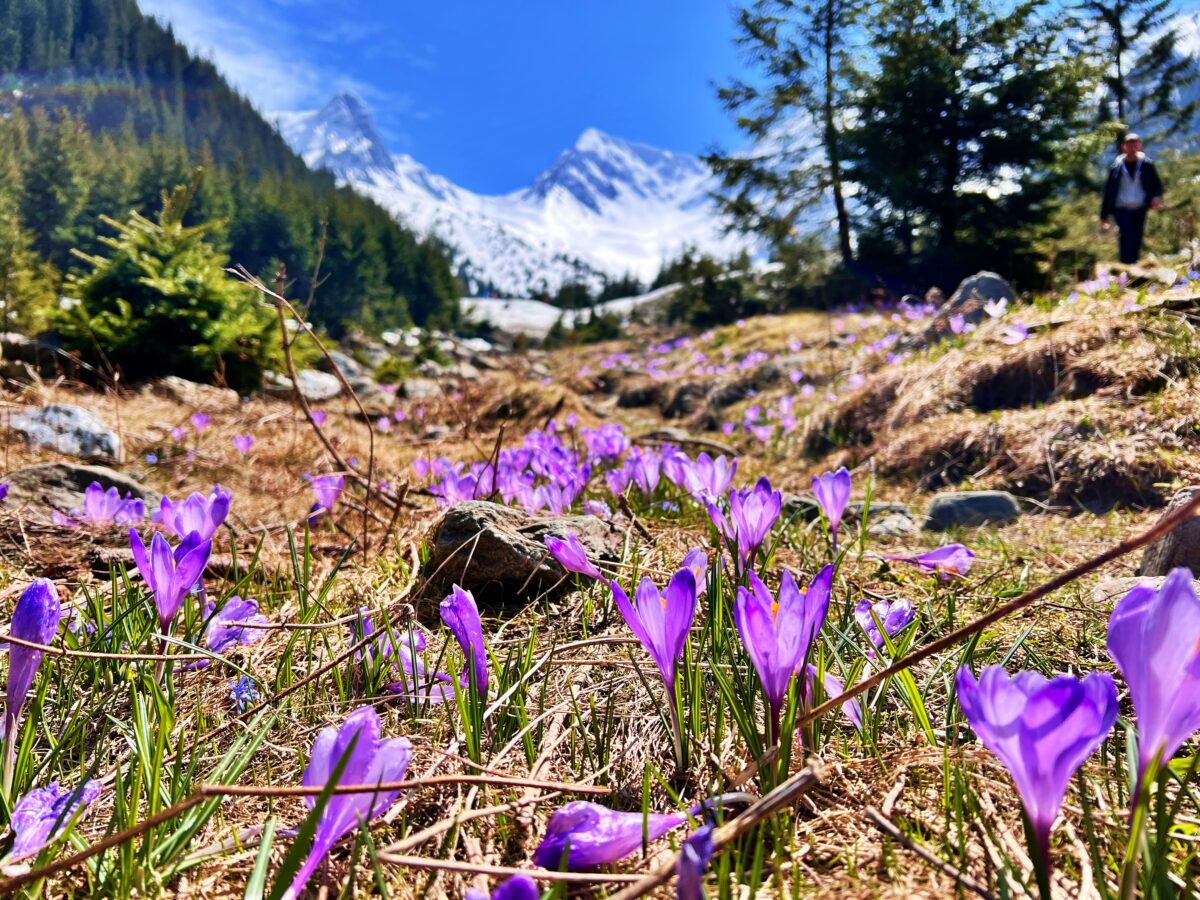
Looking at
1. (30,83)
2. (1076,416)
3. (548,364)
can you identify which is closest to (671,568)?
(1076,416)

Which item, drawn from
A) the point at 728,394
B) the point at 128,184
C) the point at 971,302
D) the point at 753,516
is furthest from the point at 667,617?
the point at 128,184

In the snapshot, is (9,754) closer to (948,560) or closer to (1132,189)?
(948,560)

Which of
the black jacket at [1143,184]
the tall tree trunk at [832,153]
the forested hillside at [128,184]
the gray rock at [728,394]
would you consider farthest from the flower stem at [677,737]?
the tall tree trunk at [832,153]

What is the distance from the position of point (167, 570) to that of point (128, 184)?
5234 centimetres

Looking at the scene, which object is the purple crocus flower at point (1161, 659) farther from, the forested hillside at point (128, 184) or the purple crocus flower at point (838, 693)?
the forested hillside at point (128, 184)

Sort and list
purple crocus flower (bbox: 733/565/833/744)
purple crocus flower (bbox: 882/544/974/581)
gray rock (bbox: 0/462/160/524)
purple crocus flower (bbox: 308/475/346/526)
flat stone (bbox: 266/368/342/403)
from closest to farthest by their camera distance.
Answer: purple crocus flower (bbox: 733/565/833/744)
purple crocus flower (bbox: 882/544/974/581)
purple crocus flower (bbox: 308/475/346/526)
gray rock (bbox: 0/462/160/524)
flat stone (bbox: 266/368/342/403)

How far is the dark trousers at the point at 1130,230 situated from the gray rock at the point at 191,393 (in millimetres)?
10154

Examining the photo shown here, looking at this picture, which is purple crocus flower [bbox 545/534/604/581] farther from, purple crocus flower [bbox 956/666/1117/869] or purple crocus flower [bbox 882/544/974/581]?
purple crocus flower [bbox 882/544/974/581]

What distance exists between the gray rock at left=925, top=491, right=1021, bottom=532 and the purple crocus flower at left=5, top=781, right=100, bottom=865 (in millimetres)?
2923

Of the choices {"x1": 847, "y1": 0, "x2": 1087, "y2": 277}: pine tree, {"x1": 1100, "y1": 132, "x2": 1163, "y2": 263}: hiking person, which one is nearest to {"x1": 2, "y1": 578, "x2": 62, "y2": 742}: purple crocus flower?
{"x1": 1100, "y1": 132, "x2": 1163, "y2": 263}: hiking person

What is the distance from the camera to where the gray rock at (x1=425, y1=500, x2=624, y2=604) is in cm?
166

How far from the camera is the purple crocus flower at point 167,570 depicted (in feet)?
3.55

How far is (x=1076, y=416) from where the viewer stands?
3.57 metres

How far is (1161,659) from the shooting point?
1.83 ft
